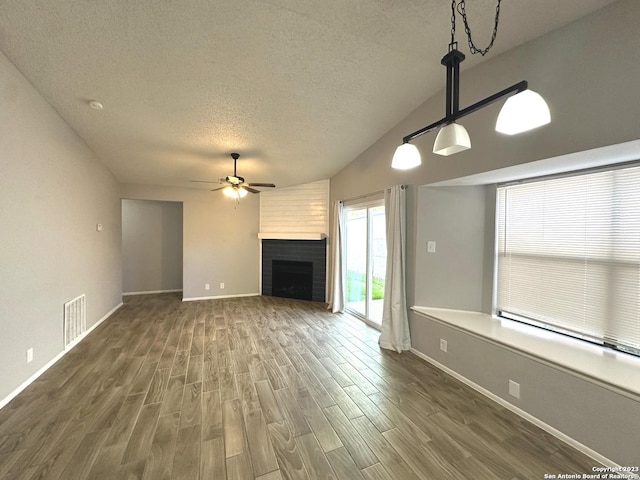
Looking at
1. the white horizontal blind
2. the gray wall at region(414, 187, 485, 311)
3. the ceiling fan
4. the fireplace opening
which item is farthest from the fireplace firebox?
the white horizontal blind

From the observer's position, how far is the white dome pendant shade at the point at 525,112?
106cm

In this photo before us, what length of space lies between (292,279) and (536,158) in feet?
16.5

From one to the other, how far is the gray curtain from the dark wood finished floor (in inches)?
8.4

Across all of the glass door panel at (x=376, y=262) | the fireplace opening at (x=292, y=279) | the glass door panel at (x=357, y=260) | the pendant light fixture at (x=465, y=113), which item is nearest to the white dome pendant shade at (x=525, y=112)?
the pendant light fixture at (x=465, y=113)

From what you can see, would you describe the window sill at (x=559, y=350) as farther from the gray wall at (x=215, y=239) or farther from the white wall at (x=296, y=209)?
the gray wall at (x=215, y=239)

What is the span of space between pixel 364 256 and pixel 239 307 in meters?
2.86

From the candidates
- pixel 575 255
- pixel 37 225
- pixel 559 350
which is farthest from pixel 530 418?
pixel 37 225

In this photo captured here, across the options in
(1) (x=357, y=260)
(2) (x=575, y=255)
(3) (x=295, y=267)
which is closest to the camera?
(2) (x=575, y=255)

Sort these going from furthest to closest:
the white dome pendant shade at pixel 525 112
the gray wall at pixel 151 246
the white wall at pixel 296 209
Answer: the gray wall at pixel 151 246 → the white wall at pixel 296 209 → the white dome pendant shade at pixel 525 112

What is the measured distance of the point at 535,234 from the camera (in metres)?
2.65

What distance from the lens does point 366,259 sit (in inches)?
174

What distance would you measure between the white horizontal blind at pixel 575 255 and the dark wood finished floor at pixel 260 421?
1079 mm

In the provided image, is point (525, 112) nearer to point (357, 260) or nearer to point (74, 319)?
point (357, 260)

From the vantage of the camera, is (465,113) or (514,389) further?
(514,389)
